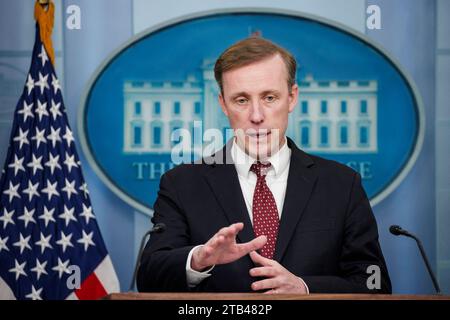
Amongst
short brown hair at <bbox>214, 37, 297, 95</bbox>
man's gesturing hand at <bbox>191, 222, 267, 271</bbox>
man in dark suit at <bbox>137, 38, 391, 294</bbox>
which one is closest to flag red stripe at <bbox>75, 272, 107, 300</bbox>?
man in dark suit at <bbox>137, 38, 391, 294</bbox>

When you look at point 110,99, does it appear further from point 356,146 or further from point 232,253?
point 232,253

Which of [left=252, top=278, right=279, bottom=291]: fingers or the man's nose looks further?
the man's nose

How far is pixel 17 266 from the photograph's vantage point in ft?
10.5

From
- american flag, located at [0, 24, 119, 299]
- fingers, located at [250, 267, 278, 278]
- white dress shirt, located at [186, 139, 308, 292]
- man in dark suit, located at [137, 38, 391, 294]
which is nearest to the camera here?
fingers, located at [250, 267, 278, 278]

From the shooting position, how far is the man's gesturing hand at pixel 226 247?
1676mm

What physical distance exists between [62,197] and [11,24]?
96cm

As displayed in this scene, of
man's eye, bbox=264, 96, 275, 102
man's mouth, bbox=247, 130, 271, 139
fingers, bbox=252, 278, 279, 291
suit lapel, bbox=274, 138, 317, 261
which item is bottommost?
fingers, bbox=252, 278, 279, 291

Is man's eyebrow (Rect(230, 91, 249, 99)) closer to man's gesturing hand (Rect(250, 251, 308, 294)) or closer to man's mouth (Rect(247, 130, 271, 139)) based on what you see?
man's mouth (Rect(247, 130, 271, 139))

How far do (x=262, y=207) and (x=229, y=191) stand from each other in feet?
0.40

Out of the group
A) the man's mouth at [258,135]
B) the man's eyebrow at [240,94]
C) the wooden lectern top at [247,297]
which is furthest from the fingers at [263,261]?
the man's eyebrow at [240,94]

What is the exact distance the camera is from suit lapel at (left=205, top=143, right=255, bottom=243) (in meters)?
2.11

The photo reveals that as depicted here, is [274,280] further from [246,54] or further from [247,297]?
[246,54]

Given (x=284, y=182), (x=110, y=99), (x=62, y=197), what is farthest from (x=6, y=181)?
(x=284, y=182)

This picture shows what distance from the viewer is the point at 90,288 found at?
10.6 ft
